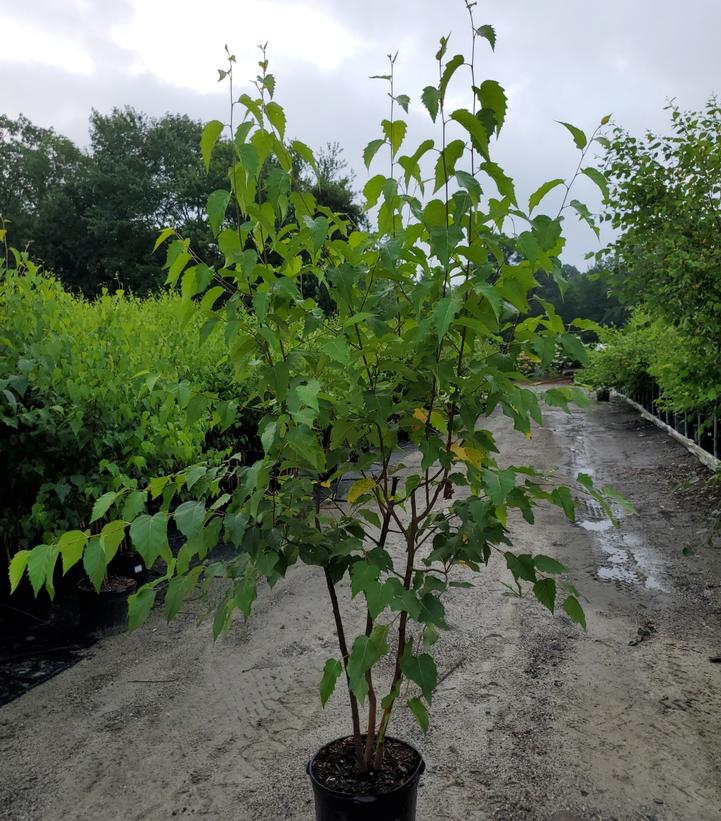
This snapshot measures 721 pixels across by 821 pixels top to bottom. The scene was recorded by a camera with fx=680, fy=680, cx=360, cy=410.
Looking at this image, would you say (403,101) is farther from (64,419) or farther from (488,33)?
→ (64,419)

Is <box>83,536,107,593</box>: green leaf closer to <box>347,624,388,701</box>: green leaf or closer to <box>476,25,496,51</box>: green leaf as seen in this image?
<box>347,624,388,701</box>: green leaf

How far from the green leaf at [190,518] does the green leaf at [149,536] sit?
0.14ft

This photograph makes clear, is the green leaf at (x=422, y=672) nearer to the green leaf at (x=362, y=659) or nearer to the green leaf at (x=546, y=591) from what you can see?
the green leaf at (x=362, y=659)

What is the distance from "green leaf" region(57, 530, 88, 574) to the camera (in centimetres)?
130

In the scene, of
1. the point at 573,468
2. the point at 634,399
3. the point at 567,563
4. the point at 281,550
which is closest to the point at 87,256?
the point at 634,399

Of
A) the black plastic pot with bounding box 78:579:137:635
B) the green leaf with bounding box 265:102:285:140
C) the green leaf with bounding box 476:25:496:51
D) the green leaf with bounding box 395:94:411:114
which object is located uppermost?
the green leaf with bounding box 476:25:496:51

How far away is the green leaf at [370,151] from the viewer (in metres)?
1.48

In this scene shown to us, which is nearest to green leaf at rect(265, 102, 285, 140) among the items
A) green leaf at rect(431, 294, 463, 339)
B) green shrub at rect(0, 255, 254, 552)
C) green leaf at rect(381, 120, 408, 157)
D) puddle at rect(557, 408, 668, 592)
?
green leaf at rect(381, 120, 408, 157)

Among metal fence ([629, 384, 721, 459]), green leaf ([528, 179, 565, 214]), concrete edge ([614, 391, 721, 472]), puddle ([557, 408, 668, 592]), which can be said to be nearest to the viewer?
green leaf ([528, 179, 565, 214])

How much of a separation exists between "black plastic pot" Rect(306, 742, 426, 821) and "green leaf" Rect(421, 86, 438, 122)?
70.4 inches

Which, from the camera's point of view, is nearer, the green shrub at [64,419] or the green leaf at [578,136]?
the green leaf at [578,136]

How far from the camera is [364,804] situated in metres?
1.93

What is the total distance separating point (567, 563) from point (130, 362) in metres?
3.63

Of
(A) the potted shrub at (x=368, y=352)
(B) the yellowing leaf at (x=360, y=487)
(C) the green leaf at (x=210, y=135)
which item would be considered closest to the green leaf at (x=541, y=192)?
(A) the potted shrub at (x=368, y=352)
